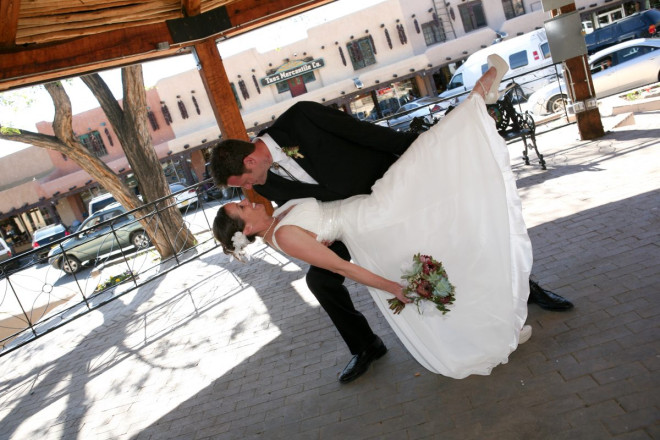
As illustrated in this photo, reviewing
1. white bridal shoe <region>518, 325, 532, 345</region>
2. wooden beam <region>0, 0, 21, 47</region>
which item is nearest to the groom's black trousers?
white bridal shoe <region>518, 325, 532, 345</region>

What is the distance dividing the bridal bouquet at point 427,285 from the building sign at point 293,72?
3123cm

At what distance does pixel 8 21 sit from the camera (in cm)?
420

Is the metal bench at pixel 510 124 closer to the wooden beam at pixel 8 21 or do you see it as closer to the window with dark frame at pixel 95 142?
the wooden beam at pixel 8 21

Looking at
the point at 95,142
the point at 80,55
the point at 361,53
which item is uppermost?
the point at 95,142

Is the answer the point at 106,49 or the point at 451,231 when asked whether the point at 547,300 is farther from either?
the point at 106,49

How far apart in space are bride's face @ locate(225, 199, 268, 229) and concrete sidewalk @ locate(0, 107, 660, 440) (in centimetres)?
142

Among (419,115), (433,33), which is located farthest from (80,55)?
(433,33)

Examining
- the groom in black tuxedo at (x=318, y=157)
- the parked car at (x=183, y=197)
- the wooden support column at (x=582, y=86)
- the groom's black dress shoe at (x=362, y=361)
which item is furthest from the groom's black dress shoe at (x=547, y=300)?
the parked car at (x=183, y=197)

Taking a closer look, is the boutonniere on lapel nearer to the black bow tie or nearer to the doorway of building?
the black bow tie

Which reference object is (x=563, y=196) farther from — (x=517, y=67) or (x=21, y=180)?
(x=21, y=180)

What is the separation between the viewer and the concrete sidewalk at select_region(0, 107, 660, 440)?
Answer: 9.80 ft

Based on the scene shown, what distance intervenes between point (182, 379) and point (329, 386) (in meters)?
1.72

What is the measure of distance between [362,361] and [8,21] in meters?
3.85

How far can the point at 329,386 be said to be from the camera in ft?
13.0
